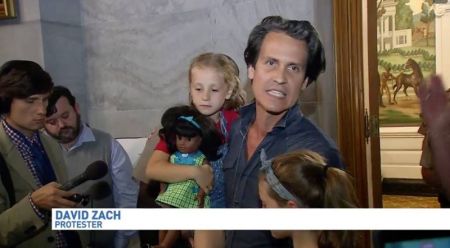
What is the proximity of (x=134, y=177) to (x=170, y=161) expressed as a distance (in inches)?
6.6

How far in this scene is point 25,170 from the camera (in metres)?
1.39

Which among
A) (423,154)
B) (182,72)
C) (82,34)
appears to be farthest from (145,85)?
(423,154)

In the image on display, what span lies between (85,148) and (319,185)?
2.58 ft

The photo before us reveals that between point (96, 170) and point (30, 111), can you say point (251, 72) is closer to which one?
point (96, 170)

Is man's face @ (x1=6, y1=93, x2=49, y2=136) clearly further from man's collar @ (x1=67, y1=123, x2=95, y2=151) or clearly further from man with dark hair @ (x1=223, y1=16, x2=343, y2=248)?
man with dark hair @ (x1=223, y1=16, x2=343, y2=248)

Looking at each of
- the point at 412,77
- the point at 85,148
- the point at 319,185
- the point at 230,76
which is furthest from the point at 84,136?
the point at 412,77

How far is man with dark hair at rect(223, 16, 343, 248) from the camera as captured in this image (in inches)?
47.9

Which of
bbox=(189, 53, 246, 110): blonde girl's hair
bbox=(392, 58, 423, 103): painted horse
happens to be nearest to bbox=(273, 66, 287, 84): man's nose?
bbox=(189, 53, 246, 110): blonde girl's hair

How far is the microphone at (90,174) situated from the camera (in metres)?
1.37

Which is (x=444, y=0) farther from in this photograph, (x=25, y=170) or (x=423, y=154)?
(x=25, y=170)

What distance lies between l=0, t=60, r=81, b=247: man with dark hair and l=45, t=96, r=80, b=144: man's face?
30 millimetres

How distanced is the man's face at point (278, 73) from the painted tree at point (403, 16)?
29 cm

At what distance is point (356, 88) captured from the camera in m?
1.23

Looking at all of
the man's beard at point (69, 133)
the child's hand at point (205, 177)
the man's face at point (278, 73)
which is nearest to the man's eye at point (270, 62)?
the man's face at point (278, 73)
